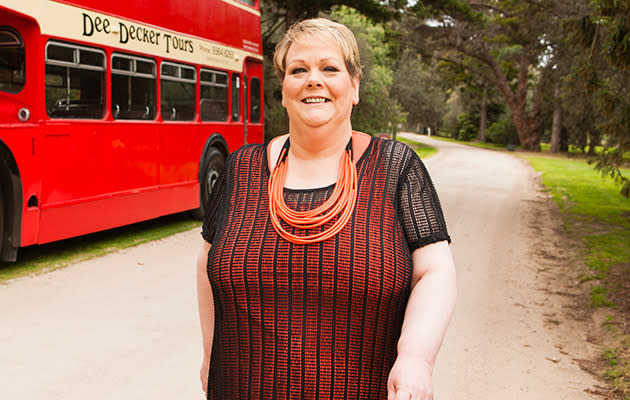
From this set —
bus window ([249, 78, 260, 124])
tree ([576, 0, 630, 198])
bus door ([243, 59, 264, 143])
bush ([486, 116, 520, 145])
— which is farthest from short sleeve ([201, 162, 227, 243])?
bush ([486, 116, 520, 145])

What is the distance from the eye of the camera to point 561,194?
18.7 m

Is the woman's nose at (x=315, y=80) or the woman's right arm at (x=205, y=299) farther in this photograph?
the woman's right arm at (x=205, y=299)

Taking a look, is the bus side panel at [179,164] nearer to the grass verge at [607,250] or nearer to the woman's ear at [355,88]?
the grass verge at [607,250]

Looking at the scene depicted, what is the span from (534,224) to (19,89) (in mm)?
9143

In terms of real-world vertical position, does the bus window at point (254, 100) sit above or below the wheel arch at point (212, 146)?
above

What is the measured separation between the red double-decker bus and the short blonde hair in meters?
6.04

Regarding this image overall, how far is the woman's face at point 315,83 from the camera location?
6.68ft

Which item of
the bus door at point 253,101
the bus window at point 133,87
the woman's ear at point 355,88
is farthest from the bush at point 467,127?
the woman's ear at point 355,88

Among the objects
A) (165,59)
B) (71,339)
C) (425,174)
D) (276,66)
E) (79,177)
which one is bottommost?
(71,339)

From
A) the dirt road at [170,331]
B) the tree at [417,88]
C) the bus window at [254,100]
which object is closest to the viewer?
the dirt road at [170,331]

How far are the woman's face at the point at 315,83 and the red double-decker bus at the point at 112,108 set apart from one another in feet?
20.0

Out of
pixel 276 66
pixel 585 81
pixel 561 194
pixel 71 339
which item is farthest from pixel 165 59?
pixel 561 194

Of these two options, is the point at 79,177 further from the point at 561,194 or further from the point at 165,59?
the point at 561,194

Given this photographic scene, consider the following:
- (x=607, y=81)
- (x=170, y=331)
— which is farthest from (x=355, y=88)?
(x=607, y=81)
